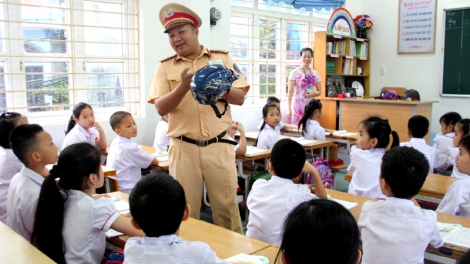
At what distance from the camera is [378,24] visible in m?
8.05

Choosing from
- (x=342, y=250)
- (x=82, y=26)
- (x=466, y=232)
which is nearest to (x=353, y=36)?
(x=82, y=26)

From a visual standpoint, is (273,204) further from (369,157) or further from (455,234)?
(369,157)

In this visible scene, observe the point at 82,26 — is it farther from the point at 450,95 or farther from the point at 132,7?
the point at 450,95

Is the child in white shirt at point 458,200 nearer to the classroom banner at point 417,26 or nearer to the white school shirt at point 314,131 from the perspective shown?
the white school shirt at point 314,131

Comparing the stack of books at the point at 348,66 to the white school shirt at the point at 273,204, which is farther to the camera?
the stack of books at the point at 348,66

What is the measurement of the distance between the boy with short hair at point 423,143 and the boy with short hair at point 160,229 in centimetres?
268

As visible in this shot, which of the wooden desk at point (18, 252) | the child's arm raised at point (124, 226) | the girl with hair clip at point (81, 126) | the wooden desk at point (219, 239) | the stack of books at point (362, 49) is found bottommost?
the wooden desk at point (219, 239)

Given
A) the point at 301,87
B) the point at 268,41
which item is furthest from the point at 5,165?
the point at 268,41

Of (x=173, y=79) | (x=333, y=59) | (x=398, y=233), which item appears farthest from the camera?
(x=333, y=59)

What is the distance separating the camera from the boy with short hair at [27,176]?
2.08 metres

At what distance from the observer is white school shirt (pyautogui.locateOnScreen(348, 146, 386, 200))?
3010 mm

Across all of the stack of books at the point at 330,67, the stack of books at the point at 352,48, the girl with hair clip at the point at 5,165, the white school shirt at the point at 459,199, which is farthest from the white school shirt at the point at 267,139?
the stack of books at the point at 352,48

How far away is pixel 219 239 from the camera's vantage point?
1.81 metres

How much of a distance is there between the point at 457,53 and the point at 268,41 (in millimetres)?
3058
